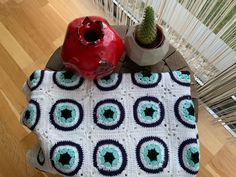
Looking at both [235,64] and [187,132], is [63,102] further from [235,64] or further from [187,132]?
[235,64]

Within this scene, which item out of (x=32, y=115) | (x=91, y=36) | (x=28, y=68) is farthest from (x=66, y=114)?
(x=28, y=68)

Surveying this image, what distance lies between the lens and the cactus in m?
0.70

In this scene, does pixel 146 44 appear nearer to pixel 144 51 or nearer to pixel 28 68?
pixel 144 51

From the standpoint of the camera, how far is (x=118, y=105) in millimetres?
813

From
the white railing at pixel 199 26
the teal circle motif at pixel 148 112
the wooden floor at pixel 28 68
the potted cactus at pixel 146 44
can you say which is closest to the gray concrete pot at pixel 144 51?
the potted cactus at pixel 146 44

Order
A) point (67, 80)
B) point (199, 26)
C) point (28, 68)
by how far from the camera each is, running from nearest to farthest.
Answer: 1. point (67, 80)
2. point (199, 26)
3. point (28, 68)

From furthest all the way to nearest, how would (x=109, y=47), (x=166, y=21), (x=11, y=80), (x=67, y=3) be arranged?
(x=67, y=3)
(x=11, y=80)
(x=166, y=21)
(x=109, y=47)

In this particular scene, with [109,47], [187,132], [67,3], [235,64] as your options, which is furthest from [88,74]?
[67,3]

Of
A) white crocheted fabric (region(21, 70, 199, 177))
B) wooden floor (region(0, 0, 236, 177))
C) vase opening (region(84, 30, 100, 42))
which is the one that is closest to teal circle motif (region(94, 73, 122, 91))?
white crocheted fabric (region(21, 70, 199, 177))

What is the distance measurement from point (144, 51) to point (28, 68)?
28.8 inches

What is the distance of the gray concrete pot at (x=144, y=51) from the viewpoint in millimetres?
777

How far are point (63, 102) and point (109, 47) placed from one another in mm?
182

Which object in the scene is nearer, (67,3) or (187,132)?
(187,132)

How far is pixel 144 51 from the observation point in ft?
2.55
